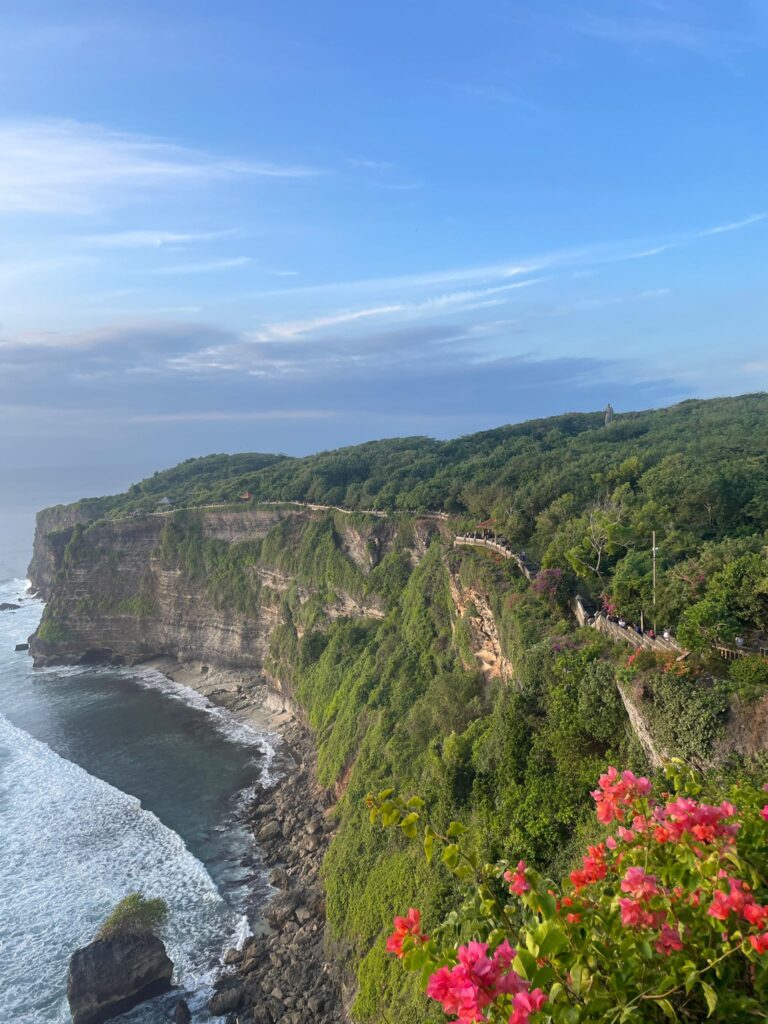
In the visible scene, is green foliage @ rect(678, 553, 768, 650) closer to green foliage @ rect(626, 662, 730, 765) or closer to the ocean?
green foliage @ rect(626, 662, 730, 765)

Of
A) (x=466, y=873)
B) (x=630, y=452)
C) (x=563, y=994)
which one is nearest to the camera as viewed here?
(x=563, y=994)

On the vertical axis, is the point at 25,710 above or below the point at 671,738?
below


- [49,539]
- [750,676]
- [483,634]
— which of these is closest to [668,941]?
[750,676]

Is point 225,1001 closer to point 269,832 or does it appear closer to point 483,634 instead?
point 269,832

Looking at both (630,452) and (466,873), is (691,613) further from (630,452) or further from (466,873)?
(630,452)

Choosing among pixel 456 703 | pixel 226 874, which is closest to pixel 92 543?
pixel 226 874

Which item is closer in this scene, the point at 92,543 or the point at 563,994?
the point at 563,994

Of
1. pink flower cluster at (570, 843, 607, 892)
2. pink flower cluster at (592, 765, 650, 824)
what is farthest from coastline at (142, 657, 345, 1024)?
pink flower cluster at (592, 765, 650, 824)
